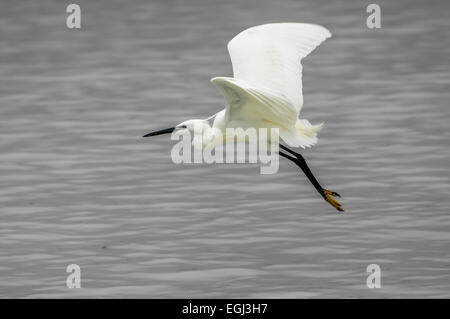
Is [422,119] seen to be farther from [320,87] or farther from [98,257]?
[98,257]

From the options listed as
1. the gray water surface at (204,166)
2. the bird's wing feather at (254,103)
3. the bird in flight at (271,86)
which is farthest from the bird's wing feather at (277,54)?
the gray water surface at (204,166)

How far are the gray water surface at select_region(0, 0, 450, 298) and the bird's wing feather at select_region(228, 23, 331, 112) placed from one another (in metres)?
1.21

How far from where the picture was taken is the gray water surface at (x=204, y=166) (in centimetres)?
923

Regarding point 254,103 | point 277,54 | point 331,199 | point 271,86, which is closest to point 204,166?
point 331,199

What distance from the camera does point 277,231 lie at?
390 inches

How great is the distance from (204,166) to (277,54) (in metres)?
2.21

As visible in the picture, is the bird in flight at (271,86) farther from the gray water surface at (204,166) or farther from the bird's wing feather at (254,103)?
the gray water surface at (204,166)

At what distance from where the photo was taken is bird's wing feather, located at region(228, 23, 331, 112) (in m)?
9.54

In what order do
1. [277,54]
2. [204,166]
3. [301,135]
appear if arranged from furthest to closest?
[204,166]
[277,54]
[301,135]

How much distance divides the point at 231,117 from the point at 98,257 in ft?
4.93

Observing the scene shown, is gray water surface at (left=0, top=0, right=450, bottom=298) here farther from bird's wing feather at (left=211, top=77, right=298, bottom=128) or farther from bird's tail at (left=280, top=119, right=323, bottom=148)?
bird's wing feather at (left=211, top=77, right=298, bottom=128)

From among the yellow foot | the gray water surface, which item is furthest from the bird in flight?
the gray water surface

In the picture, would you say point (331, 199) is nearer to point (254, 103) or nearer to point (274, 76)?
point (274, 76)

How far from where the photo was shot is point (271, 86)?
949 cm
